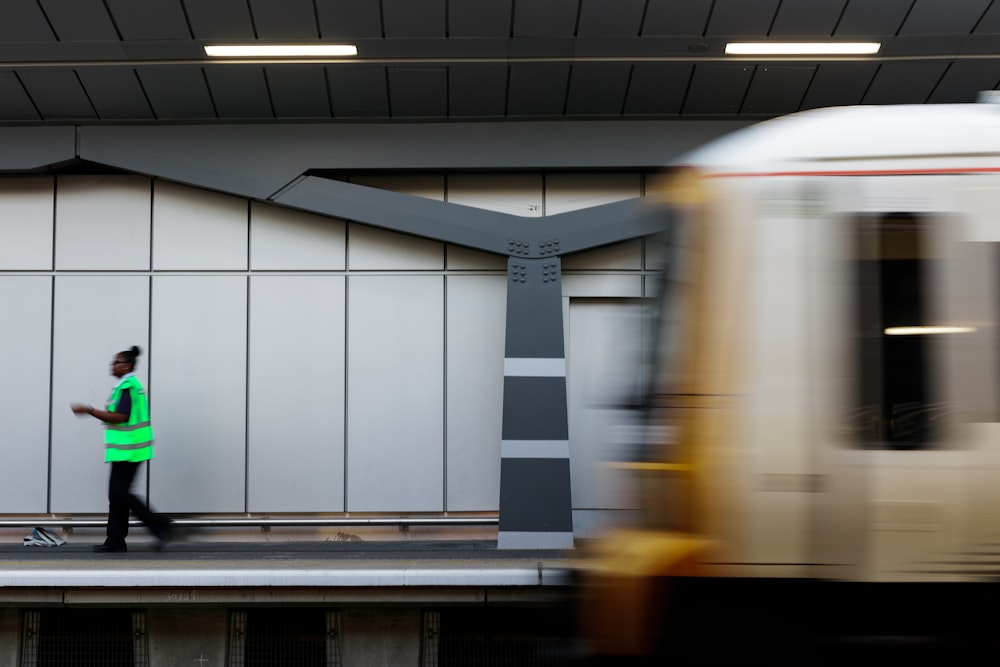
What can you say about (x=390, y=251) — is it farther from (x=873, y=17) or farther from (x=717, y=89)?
(x=873, y=17)

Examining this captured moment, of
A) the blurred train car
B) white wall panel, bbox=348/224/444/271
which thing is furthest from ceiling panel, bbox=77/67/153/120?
the blurred train car

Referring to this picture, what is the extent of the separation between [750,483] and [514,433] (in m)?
5.26

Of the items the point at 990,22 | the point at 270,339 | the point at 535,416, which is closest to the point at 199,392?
the point at 270,339

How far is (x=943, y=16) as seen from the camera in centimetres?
757

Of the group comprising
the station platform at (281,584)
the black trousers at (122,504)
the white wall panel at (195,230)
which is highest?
the white wall panel at (195,230)

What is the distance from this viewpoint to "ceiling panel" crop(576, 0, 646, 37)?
24.8ft

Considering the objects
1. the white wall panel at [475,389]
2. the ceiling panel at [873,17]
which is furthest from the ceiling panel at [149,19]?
the ceiling panel at [873,17]

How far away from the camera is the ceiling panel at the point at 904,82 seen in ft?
26.4

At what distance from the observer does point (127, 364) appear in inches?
298

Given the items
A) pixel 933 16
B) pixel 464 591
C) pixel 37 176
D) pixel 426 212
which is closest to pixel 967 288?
pixel 464 591

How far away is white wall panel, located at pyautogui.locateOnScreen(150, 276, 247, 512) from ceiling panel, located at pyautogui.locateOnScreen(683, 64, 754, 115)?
472 cm

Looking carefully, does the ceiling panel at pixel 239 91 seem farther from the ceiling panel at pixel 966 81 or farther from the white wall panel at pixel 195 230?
the ceiling panel at pixel 966 81

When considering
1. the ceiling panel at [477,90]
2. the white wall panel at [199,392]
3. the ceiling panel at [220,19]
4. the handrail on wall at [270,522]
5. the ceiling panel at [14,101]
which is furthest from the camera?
the white wall panel at [199,392]

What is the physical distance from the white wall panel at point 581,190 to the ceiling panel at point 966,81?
2.84m
